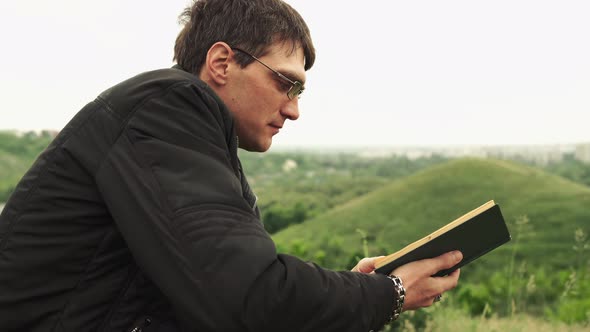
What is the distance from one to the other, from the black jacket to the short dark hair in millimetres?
324

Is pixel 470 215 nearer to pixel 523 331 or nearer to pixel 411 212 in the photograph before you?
pixel 523 331

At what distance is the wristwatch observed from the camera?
5.46 feet

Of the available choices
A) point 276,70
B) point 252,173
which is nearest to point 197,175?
point 276,70

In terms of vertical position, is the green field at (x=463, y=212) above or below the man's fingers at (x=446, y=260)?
below

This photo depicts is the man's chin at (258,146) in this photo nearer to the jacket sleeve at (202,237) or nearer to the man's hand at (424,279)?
the jacket sleeve at (202,237)

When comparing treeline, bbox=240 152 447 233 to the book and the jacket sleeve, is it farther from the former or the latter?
the jacket sleeve

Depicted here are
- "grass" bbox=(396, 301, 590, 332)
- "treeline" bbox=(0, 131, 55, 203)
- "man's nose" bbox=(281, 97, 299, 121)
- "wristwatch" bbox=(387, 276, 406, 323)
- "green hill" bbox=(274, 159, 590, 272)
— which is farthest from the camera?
"treeline" bbox=(0, 131, 55, 203)

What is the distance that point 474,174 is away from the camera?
41.7ft

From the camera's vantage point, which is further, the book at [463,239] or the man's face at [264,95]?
the man's face at [264,95]

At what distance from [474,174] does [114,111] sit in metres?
11.9

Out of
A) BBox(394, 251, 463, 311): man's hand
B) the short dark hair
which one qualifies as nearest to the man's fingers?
BBox(394, 251, 463, 311): man's hand

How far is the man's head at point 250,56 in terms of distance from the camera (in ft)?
6.25

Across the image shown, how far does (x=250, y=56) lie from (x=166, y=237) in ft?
2.33

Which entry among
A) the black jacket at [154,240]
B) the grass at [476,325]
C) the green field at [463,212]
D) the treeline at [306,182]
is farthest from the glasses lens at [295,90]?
the treeline at [306,182]
